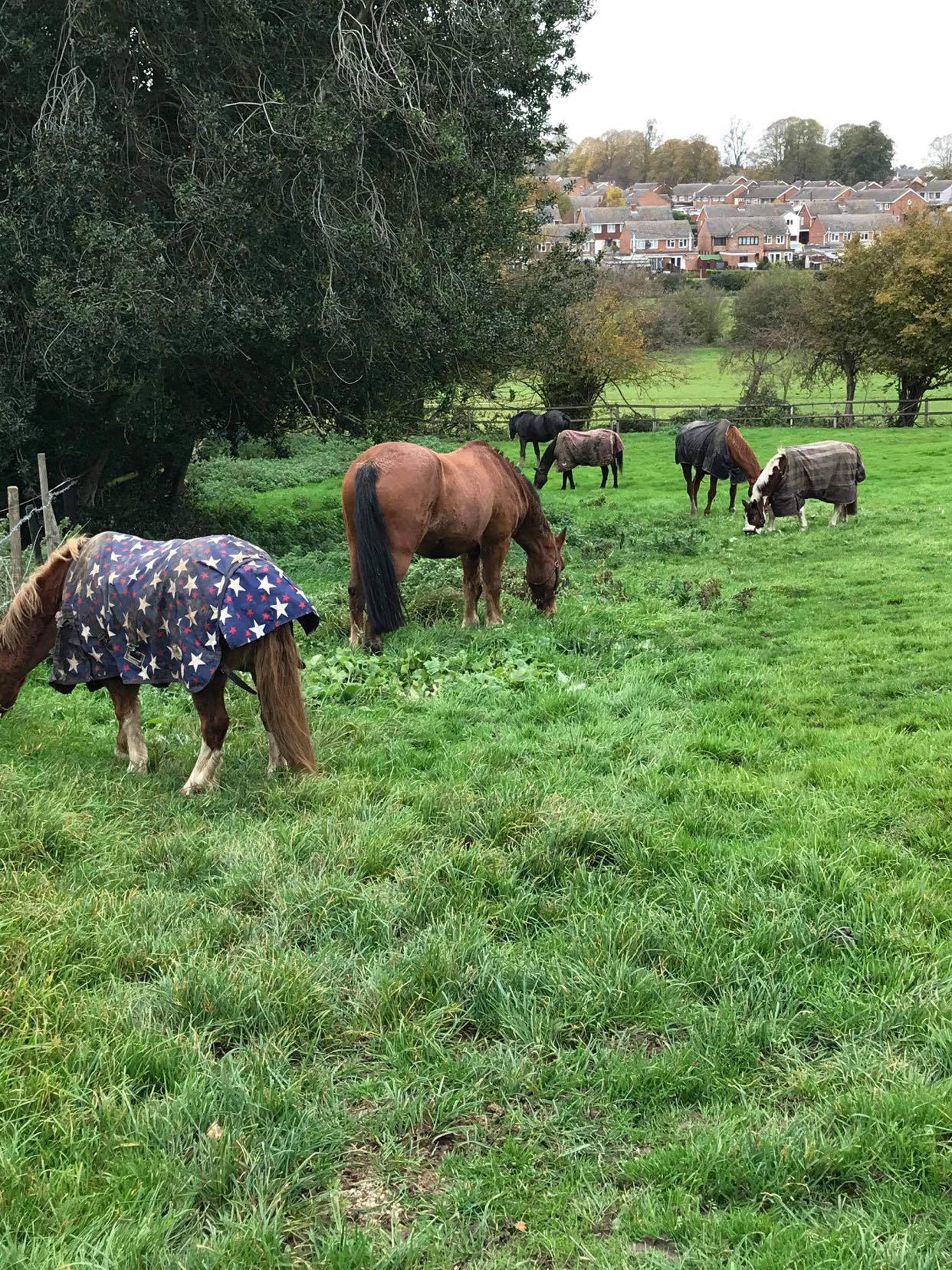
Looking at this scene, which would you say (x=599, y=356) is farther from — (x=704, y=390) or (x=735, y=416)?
(x=704, y=390)

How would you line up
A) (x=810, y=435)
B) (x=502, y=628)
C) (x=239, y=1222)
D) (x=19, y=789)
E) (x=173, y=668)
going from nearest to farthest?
(x=239, y=1222) < (x=19, y=789) < (x=173, y=668) < (x=502, y=628) < (x=810, y=435)

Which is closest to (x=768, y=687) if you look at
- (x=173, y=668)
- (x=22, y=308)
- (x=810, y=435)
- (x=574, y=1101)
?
(x=173, y=668)

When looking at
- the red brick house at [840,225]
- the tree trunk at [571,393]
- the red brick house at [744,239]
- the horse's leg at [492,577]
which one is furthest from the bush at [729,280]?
the horse's leg at [492,577]

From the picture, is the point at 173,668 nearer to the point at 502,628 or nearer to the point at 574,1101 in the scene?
the point at 574,1101

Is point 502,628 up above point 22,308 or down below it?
below

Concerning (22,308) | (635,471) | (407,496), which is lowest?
(635,471)

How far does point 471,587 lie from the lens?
10.1 meters

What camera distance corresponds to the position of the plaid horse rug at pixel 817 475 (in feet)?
49.8

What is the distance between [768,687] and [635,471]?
18248 millimetres

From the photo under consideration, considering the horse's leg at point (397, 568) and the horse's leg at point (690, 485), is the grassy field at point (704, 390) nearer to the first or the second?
the horse's leg at point (690, 485)

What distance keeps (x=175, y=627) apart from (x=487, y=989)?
2815 millimetres

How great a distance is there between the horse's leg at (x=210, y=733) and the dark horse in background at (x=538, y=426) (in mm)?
21341

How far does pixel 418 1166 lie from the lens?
2.86m

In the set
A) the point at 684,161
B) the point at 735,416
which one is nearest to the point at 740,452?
the point at 735,416
